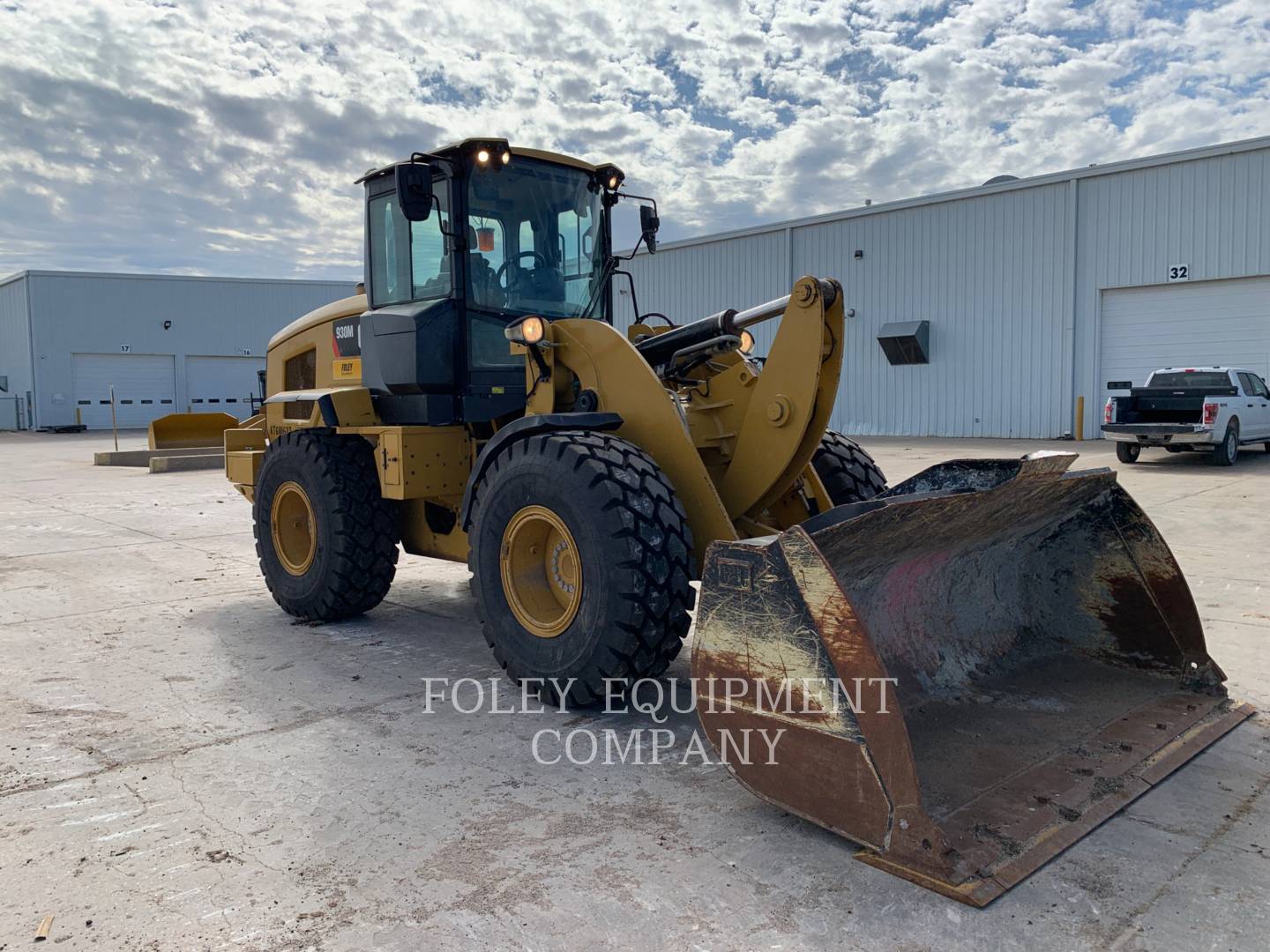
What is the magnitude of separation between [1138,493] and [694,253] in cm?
1930

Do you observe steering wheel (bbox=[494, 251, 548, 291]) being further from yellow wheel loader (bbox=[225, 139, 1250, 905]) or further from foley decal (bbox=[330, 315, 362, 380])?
foley decal (bbox=[330, 315, 362, 380])

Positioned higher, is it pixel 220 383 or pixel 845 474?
pixel 220 383

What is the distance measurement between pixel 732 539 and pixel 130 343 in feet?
133

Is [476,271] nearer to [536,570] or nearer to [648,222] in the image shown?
[648,222]

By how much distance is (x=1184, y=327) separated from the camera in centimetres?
2005

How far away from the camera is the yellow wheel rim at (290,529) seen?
244 inches

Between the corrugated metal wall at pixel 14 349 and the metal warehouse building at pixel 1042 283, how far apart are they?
2839 centimetres

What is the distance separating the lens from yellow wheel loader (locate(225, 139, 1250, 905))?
9.64ft

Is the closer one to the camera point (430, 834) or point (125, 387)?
point (430, 834)

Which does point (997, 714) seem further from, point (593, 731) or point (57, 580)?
point (57, 580)

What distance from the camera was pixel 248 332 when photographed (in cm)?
4166

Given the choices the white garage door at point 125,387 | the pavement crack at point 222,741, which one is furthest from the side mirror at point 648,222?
the white garage door at point 125,387

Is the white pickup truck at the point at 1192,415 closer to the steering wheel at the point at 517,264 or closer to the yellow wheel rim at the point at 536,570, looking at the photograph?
the steering wheel at the point at 517,264

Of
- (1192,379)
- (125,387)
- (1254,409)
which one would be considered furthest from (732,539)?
(125,387)
